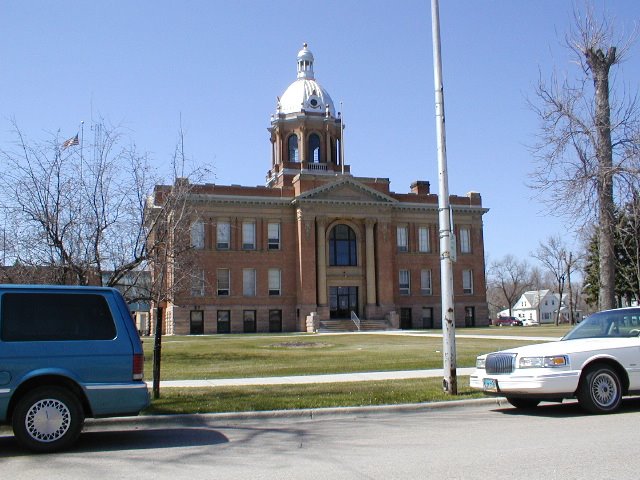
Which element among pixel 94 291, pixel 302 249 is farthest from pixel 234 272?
pixel 94 291

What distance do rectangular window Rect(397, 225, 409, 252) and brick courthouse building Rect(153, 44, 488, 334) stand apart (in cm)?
9

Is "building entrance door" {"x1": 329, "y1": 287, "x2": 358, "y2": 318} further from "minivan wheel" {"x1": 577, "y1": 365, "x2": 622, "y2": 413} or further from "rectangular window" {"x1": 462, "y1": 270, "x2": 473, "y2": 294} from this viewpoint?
"minivan wheel" {"x1": 577, "y1": 365, "x2": 622, "y2": 413}

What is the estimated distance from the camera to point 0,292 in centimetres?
878

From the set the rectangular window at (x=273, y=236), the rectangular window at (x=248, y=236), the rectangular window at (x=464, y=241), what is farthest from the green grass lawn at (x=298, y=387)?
the rectangular window at (x=464, y=241)

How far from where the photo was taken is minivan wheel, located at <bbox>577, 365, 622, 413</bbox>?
10.9 meters

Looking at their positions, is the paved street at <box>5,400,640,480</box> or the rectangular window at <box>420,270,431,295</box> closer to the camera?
the paved street at <box>5,400,640,480</box>

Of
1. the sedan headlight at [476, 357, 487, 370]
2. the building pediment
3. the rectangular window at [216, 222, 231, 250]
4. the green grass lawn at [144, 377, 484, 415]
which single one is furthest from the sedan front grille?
the rectangular window at [216, 222, 231, 250]

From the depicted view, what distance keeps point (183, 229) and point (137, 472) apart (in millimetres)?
13390

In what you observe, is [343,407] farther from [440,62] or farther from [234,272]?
[234,272]

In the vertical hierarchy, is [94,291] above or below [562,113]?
below

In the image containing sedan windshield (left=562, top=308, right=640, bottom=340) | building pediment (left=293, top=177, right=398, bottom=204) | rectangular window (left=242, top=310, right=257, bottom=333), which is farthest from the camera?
rectangular window (left=242, top=310, right=257, bottom=333)

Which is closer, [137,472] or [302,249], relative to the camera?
[137,472]

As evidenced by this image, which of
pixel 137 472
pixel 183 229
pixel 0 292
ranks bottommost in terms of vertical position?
pixel 137 472

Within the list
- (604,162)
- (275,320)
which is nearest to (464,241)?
(275,320)
